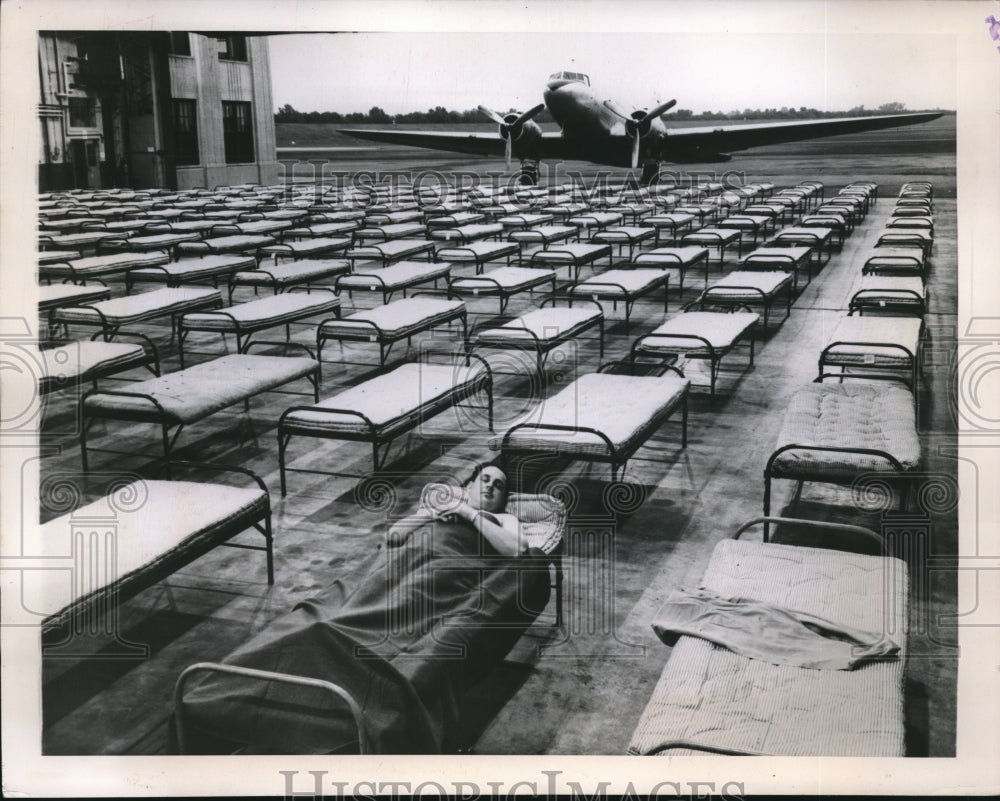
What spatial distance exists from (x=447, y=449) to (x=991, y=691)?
427 cm

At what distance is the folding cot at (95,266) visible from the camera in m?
11.1

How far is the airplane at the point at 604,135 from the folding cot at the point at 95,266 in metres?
13.2

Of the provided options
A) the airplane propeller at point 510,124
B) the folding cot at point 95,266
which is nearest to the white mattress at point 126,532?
the folding cot at point 95,266

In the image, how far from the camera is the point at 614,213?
707 inches

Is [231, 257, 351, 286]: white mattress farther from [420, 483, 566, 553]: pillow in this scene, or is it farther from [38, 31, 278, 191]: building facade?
[38, 31, 278, 191]: building facade

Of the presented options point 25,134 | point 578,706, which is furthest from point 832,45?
point 25,134

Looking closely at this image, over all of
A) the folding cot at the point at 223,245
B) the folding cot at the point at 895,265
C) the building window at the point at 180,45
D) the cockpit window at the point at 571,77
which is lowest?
the folding cot at the point at 895,265

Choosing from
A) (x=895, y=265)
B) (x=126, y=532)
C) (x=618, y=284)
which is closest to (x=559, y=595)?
(x=126, y=532)

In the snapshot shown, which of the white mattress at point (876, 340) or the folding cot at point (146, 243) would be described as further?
the folding cot at point (146, 243)

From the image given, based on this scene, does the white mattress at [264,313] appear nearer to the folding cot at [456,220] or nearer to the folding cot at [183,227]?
the folding cot at [183,227]

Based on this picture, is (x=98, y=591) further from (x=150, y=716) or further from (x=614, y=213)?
(x=614, y=213)

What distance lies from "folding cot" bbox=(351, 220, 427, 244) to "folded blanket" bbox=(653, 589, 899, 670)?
12.1 meters

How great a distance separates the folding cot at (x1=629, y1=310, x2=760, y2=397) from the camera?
7.77m

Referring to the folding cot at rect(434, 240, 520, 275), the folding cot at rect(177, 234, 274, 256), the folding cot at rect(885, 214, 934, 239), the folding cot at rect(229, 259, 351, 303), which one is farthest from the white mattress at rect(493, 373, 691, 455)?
the folding cot at rect(885, 214, 934, 239)
